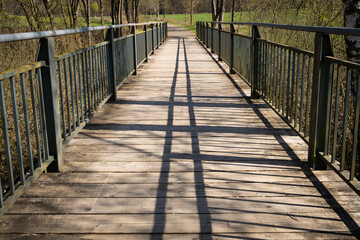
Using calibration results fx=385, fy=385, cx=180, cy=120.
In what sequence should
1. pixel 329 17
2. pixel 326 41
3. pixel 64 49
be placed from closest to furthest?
pixel 326 41 < pixel 329 17 < pixel 64 49

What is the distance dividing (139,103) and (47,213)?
144 inches

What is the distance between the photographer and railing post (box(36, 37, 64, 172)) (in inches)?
122

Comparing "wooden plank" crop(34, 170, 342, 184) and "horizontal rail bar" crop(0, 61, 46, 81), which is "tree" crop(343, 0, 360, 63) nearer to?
"wooden plank" crop(34, 170, 342, 184)

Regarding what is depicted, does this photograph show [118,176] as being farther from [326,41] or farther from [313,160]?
[326,41]

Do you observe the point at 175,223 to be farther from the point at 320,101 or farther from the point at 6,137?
the point at 320,101

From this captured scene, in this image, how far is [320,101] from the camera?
10.4ft

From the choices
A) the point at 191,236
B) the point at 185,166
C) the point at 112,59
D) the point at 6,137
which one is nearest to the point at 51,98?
the point at 6,137

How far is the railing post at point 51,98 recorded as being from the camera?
10.2 ft

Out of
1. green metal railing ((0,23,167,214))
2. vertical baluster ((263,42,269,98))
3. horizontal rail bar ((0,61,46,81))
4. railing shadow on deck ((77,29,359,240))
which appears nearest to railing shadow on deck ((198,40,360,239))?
railing shadow on deck ((77,29,359,240))

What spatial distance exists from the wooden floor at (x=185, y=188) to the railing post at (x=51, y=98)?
21 cm

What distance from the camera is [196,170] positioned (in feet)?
10.9

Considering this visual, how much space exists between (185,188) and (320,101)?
1321mm

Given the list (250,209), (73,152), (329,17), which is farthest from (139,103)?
(329,17)

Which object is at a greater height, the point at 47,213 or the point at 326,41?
the point at 326,41
